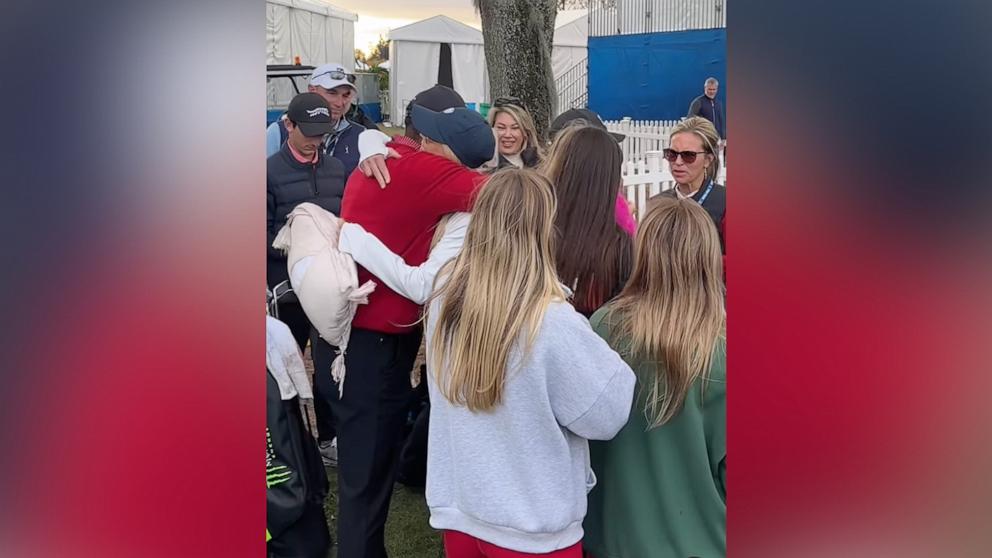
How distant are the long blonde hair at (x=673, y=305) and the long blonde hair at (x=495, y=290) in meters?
0.23

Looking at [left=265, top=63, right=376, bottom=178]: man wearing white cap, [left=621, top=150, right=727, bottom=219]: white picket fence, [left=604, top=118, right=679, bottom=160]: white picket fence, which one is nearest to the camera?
[left=265, top=63, right=376, bottom=178]: man wearing white cap

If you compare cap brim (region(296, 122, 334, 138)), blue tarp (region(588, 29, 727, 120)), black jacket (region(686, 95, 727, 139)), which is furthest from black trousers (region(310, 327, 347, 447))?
blue tarp (region(588, 29, 727, 120))

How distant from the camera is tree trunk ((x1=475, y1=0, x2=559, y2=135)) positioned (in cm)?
470

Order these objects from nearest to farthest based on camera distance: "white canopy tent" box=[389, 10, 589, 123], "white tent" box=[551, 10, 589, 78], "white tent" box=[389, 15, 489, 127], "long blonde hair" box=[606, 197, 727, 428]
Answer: "long blonde hair" box=[606, 197, 727, 428]
"white tent" box=[551, 10, 589, 78]
"white canopy tent" box=[389, 10, 589, 123]
"white tent" box=[389, 15, 489, 127]

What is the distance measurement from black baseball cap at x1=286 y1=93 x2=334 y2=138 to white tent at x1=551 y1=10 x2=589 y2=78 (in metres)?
11.6

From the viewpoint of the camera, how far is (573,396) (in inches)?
62.1

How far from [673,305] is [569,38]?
13.9m

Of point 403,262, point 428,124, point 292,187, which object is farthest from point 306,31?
point 403,262

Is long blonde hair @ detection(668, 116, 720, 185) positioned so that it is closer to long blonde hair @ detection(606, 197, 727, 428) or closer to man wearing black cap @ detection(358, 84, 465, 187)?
man wearing black cap @ detection(358, 84, 465, 187)

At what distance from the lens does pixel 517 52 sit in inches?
187

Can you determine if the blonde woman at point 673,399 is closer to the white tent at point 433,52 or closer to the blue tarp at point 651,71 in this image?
the blue tarp at point 651,71

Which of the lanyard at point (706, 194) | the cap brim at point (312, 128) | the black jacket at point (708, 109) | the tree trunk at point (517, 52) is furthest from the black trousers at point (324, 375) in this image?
the black jacket at point (708, 109)
